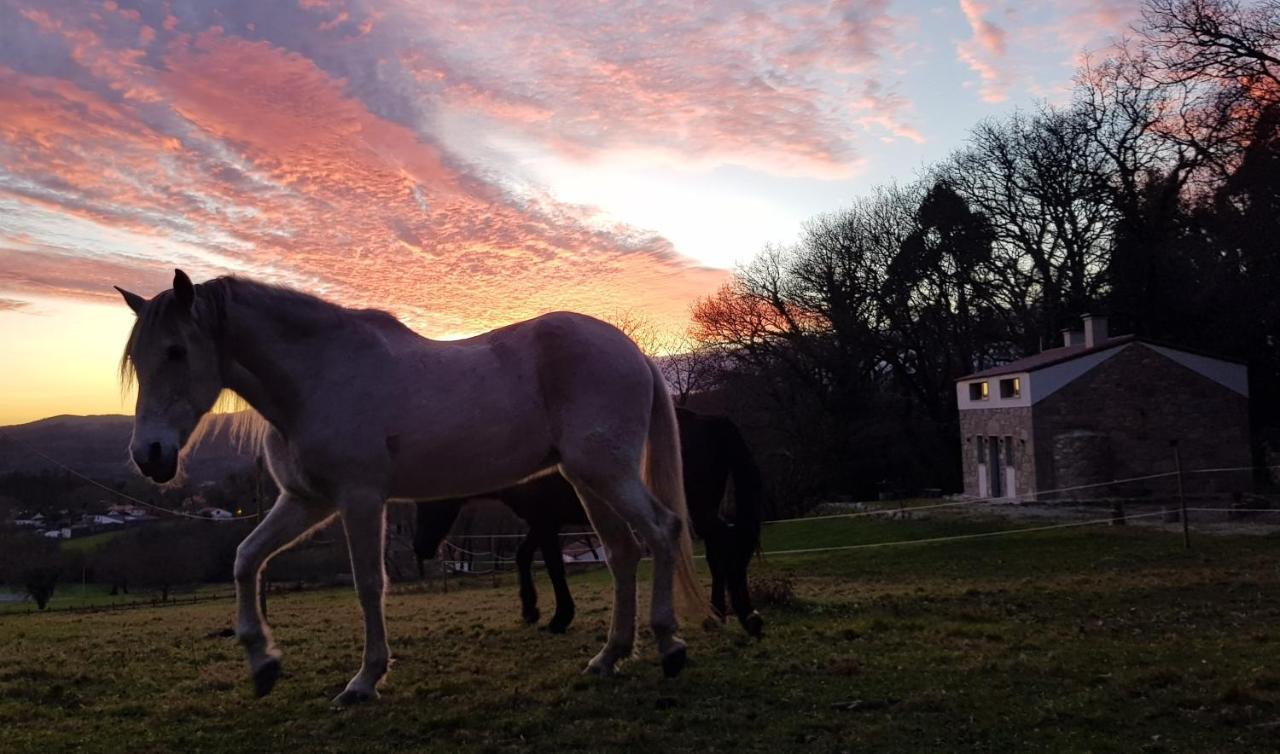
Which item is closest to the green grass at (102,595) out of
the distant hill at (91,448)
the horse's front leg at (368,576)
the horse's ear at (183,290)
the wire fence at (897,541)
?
the wire fence at (897,541)

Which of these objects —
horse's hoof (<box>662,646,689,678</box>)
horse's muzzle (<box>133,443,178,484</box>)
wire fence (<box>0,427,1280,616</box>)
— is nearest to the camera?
horse's muzzle (<box>133,443,178,484</box>)

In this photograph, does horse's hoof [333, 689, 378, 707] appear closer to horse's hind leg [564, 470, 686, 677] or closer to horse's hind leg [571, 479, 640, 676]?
horse's hind leg [571, 479, 640, 676]

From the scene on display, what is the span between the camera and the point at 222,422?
504 cm

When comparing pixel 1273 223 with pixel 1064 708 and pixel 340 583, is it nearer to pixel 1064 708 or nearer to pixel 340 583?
pixel 1064 708

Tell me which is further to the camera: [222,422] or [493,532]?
[493,532]

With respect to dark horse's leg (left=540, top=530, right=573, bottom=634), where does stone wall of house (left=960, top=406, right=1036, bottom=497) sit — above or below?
above

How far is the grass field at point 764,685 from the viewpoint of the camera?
3.97 m

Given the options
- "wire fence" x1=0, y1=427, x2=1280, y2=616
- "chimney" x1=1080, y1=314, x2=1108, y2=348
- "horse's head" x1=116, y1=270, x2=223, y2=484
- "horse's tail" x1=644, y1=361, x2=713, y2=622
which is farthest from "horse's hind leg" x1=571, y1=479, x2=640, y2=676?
"chimney" x1=1080, y1=314, x2=1108, y2=348

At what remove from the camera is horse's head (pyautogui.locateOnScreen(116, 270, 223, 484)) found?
4.42m

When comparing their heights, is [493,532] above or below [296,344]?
below

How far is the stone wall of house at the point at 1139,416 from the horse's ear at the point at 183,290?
27591 mm

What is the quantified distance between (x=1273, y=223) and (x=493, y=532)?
2337 cm

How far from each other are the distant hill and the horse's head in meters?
0.34

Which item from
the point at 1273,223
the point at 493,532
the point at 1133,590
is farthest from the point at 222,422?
the point at 1273,223
